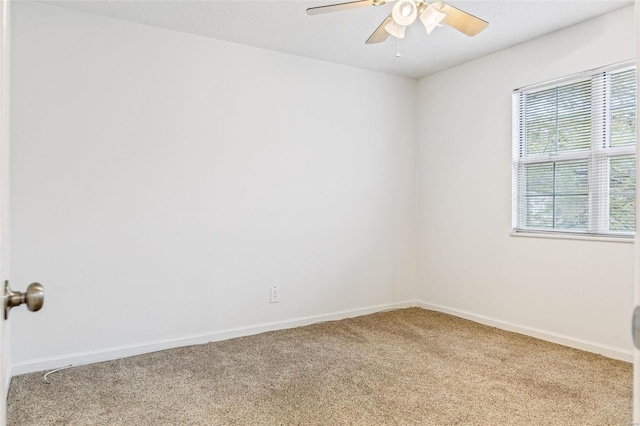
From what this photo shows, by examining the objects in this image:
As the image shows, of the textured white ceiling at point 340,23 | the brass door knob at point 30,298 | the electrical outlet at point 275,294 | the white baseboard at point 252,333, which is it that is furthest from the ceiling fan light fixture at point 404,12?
the white baseboard at point 252,333

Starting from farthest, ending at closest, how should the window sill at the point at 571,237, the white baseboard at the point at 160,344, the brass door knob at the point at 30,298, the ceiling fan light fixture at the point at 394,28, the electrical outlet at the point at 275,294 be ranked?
the electrical outlet at the point at 275,294, the window sill at the point at 571,237, the white baseboard at the point at 160,344, the ceiling fan light fixture at the point at 394,28, the brass door knob at the point at 30,298

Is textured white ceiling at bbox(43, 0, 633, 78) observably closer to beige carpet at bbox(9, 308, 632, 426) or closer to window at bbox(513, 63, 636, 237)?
window at bbox(513, 63, 636, 237)

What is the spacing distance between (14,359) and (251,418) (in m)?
1.56

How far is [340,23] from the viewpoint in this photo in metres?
2.90

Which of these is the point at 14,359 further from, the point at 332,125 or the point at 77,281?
the point at 332,125

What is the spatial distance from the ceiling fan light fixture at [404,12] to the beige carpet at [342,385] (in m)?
1.87

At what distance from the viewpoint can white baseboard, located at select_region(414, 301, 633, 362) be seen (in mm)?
2730

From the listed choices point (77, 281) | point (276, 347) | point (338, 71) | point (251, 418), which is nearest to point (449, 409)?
point (251, 418)

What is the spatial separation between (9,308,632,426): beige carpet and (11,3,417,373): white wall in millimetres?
359

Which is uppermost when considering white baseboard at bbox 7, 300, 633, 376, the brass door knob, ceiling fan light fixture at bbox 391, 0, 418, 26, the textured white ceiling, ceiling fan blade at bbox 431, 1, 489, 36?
the textured white ceiling

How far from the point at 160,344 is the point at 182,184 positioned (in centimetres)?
112

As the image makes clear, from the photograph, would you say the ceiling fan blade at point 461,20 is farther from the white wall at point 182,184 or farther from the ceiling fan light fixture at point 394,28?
the white wall at point 182,184

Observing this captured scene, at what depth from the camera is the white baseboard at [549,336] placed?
2.73m

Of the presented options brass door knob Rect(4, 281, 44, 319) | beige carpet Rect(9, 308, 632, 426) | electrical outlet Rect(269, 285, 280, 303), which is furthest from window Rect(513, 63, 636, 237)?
brass door knob Rect(4, 281, 44, 319)
